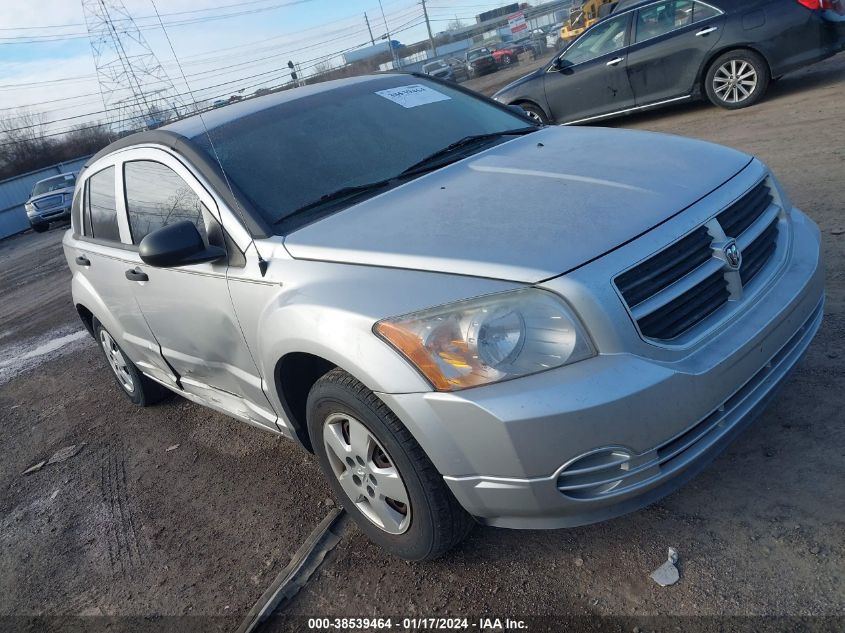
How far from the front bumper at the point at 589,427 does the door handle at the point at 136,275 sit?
6.24 feet

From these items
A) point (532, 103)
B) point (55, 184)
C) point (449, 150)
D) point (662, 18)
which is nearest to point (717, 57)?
point (662, 18)

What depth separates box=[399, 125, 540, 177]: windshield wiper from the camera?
3.02 metres

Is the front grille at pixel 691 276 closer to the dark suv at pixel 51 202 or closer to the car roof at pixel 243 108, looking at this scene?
the car roof at pixel 243 108

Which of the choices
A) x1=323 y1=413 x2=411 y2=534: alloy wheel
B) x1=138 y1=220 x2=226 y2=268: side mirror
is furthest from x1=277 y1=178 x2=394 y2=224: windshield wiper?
x1=323 y1=413 x2=411 y2=534: alloy wheel

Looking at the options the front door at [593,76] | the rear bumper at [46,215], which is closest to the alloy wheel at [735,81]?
the front door at [593,76]

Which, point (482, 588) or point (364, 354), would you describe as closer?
point (364, 354)

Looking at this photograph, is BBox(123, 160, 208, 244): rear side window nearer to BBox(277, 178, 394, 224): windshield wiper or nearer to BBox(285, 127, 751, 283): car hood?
Answer: BBox(277, 178, 394, 224): windshield wiper

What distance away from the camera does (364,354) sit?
210 cm

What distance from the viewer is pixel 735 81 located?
7914mm

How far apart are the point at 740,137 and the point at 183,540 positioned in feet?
21.6

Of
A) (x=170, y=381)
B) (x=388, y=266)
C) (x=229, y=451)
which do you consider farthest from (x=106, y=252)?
(x=388, y=266)

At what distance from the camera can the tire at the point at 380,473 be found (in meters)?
2.16

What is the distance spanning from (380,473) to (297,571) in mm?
656

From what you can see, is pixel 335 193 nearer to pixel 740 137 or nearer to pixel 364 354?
pixel 364 354
